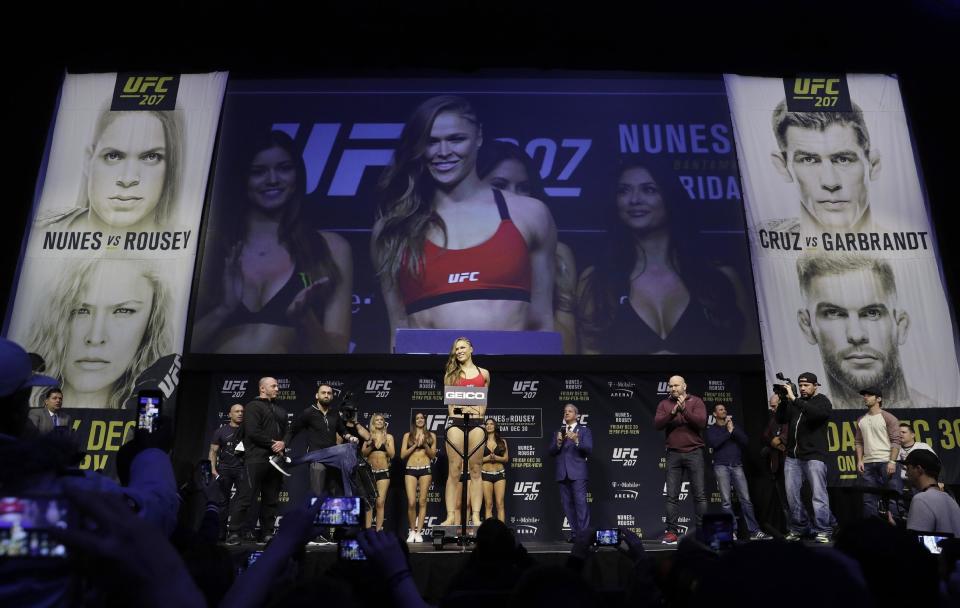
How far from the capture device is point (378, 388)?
1067cm

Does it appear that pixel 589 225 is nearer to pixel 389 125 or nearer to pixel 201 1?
pixel 389 125

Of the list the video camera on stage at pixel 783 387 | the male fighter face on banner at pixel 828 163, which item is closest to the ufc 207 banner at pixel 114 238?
the video camera on stage at pixel 783 387

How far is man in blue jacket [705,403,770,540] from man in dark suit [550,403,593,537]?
1.65 m

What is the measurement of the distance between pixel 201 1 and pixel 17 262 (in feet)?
14.6

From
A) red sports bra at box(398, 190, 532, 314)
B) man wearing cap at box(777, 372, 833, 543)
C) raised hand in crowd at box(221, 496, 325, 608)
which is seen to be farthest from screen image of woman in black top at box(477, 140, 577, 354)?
raised hand in crowd at box(221, 496, 325, 608)

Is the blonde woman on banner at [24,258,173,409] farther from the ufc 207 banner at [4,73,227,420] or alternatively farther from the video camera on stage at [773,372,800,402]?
the video camera on stage at [773,372,800,402]

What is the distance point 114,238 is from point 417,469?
533 cm

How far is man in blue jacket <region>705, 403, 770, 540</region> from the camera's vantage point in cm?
941

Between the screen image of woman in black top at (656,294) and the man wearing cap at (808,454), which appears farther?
the screen image of woman in black top at (656,294)

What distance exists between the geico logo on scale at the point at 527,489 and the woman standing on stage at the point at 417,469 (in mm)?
1238

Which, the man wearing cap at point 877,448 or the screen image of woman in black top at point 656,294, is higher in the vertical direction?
the screen image of woman in black top at point 656,294

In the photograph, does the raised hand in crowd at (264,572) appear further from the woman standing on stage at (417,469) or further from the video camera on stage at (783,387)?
the woman standing on stage at (417,469)

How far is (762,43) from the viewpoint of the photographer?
11.4 metres

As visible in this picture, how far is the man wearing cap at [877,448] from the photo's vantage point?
28.2 ft
